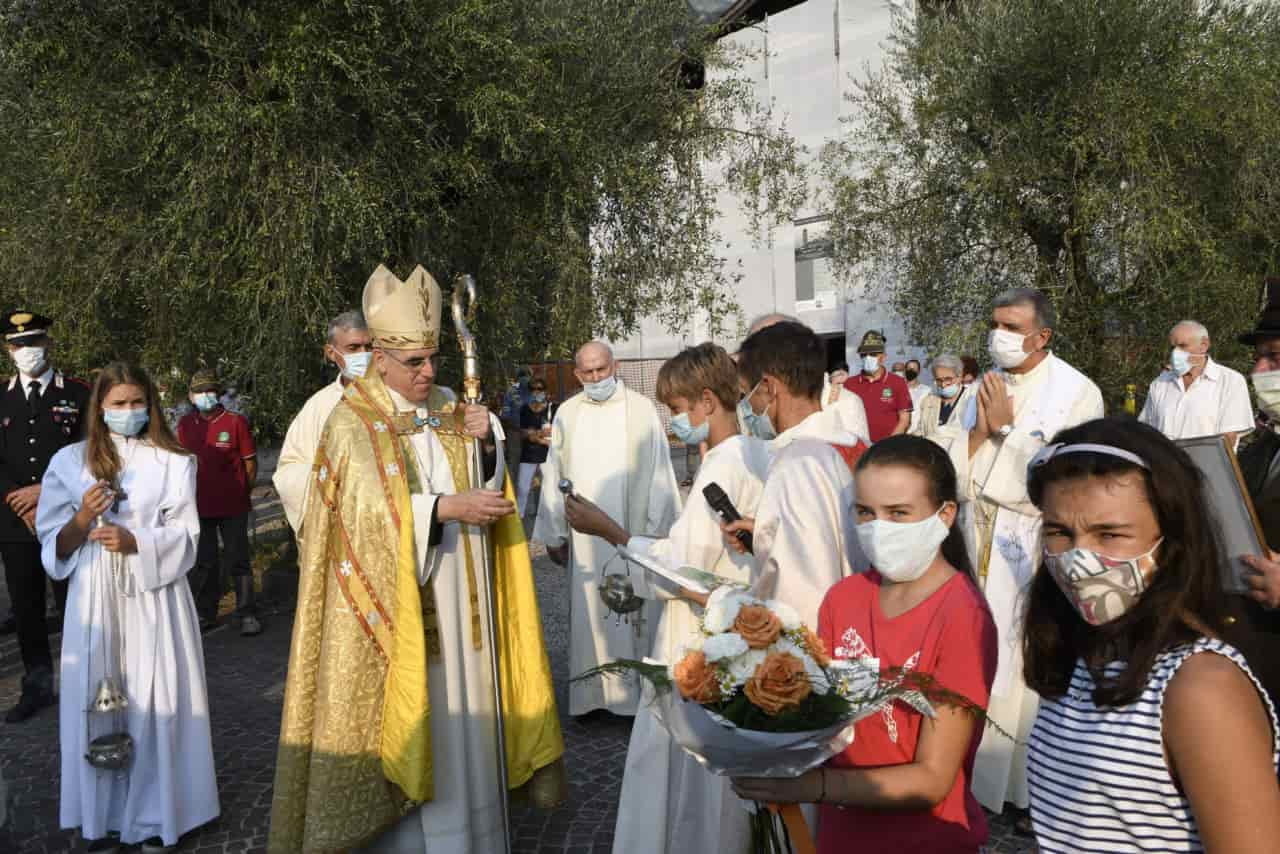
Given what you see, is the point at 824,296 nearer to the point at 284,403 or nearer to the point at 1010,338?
the point at 284,403

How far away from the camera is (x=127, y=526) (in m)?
4.54

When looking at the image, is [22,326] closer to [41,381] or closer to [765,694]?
[41,381]

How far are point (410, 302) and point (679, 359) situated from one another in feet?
3.97

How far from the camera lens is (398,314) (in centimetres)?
400

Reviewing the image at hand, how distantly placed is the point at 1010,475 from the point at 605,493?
2698 millimetres

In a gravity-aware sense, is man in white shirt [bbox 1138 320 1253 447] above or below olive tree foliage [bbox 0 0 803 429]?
below

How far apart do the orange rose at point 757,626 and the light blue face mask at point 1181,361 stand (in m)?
7.95

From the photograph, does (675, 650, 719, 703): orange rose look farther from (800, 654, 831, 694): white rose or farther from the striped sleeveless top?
the striped sleeveless top

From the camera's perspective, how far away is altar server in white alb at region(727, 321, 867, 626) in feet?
9.05

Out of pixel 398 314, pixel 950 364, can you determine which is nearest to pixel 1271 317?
pixel 398 314

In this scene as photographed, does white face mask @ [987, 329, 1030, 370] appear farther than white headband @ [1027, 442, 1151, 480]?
Yes

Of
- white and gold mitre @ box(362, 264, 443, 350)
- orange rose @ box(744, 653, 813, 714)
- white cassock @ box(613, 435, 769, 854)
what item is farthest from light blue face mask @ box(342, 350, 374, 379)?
orange rose @ box(744, 653, 813, 714)

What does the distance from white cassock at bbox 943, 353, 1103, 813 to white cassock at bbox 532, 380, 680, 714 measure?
207 cm

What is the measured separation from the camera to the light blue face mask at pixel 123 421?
4555 millimetres
